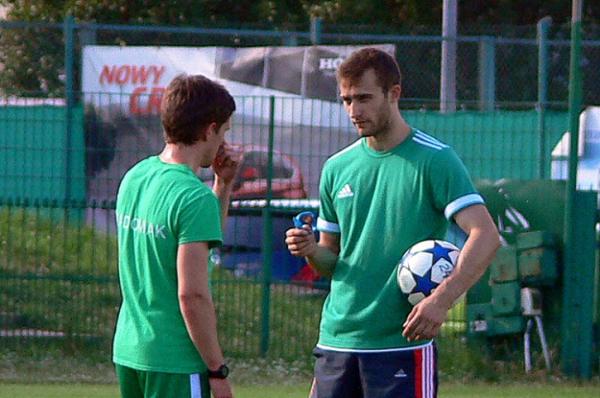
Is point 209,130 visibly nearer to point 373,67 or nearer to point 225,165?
point 225,165

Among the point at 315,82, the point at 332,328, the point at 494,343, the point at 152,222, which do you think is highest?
the point at 315,82

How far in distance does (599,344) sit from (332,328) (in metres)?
5.97

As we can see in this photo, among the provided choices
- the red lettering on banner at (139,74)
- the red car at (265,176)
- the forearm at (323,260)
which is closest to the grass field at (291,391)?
the red car at (265,176)

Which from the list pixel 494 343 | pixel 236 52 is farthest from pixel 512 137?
pixel 236 52

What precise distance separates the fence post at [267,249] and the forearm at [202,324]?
6.89 m

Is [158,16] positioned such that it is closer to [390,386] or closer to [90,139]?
[90,139]

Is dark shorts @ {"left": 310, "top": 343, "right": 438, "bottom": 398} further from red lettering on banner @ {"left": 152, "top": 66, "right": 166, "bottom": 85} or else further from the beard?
red lettering on banner @ {"left": 152, "top": 66, "right": 166, "bottom": 85}

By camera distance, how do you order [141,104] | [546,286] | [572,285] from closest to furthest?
1. [572,285]
2. [546,286]
3. [141,104]

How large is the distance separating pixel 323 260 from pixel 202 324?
113cm

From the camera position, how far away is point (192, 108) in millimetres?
4531

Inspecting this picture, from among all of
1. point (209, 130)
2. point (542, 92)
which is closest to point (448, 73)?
point (542, 92)

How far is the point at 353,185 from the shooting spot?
5.36 m

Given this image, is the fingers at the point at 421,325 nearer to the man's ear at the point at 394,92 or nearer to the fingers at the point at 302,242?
the fingers at the point at 302,242

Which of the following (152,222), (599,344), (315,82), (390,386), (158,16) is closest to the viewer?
(152,222)
